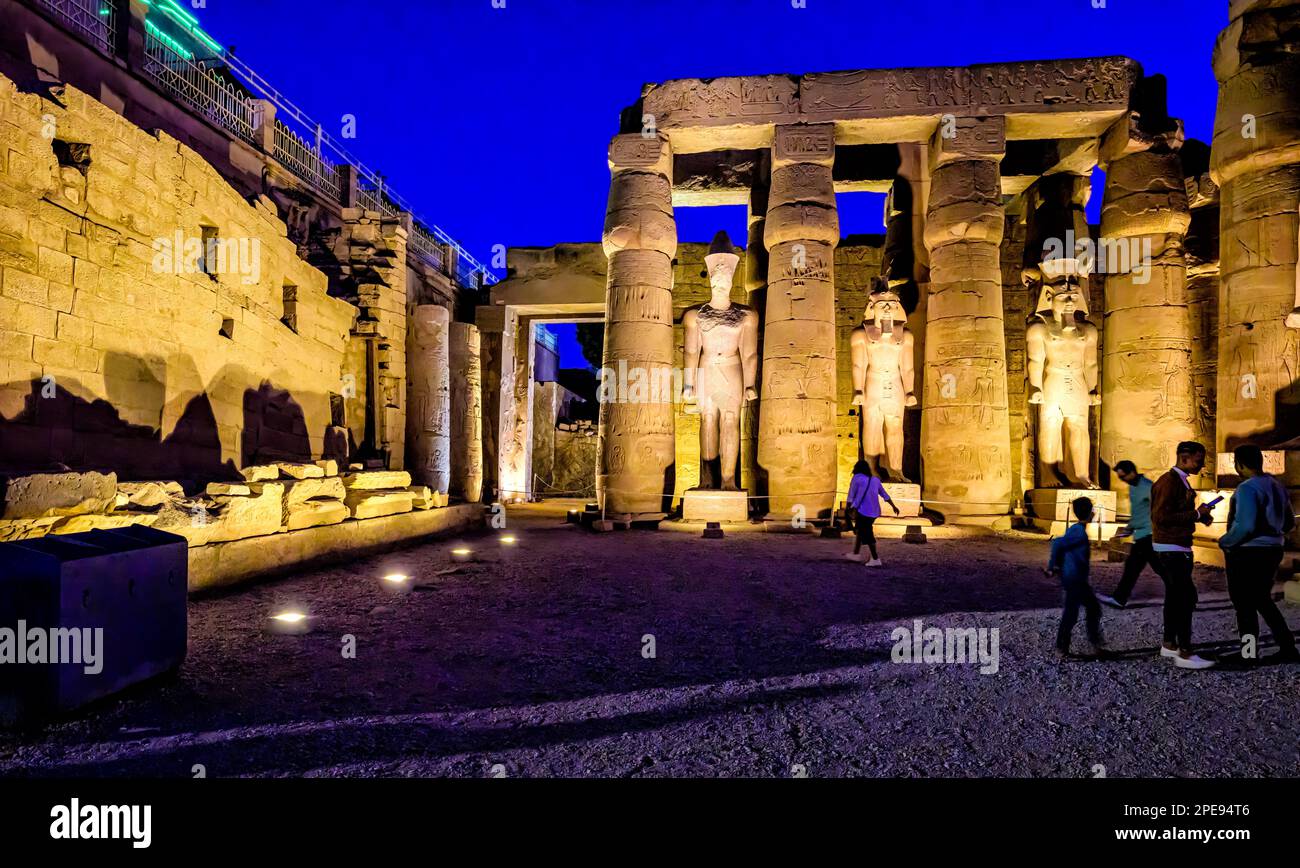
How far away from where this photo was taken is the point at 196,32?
49.8ft

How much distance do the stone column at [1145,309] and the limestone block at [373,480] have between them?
1100 centimetres

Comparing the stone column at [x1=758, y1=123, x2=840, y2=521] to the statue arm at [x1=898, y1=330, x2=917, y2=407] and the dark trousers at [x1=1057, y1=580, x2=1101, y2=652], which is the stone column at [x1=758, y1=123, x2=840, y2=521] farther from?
the dark trousers at [x1=1057, y1=580, x2=1101, y2=652]

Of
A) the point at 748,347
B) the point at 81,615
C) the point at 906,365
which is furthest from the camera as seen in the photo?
the point at 748,347

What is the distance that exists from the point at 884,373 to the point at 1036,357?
2279mm

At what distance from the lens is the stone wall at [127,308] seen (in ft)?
16.7

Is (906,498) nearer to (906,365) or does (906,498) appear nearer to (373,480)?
(906,365)

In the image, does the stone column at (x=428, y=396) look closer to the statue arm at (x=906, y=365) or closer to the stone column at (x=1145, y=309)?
the statue arm at (x=906, y=365)

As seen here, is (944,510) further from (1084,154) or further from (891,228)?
(1084,154)

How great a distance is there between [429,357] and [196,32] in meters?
9.45

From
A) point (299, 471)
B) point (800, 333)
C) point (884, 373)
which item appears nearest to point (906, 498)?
point (884, 373)

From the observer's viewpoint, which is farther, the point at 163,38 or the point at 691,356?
the point at 163,38

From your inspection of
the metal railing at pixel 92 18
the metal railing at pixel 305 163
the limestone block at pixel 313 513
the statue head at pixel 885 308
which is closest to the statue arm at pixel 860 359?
the statue head at pixel 885 308

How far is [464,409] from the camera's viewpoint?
16.3 meters
